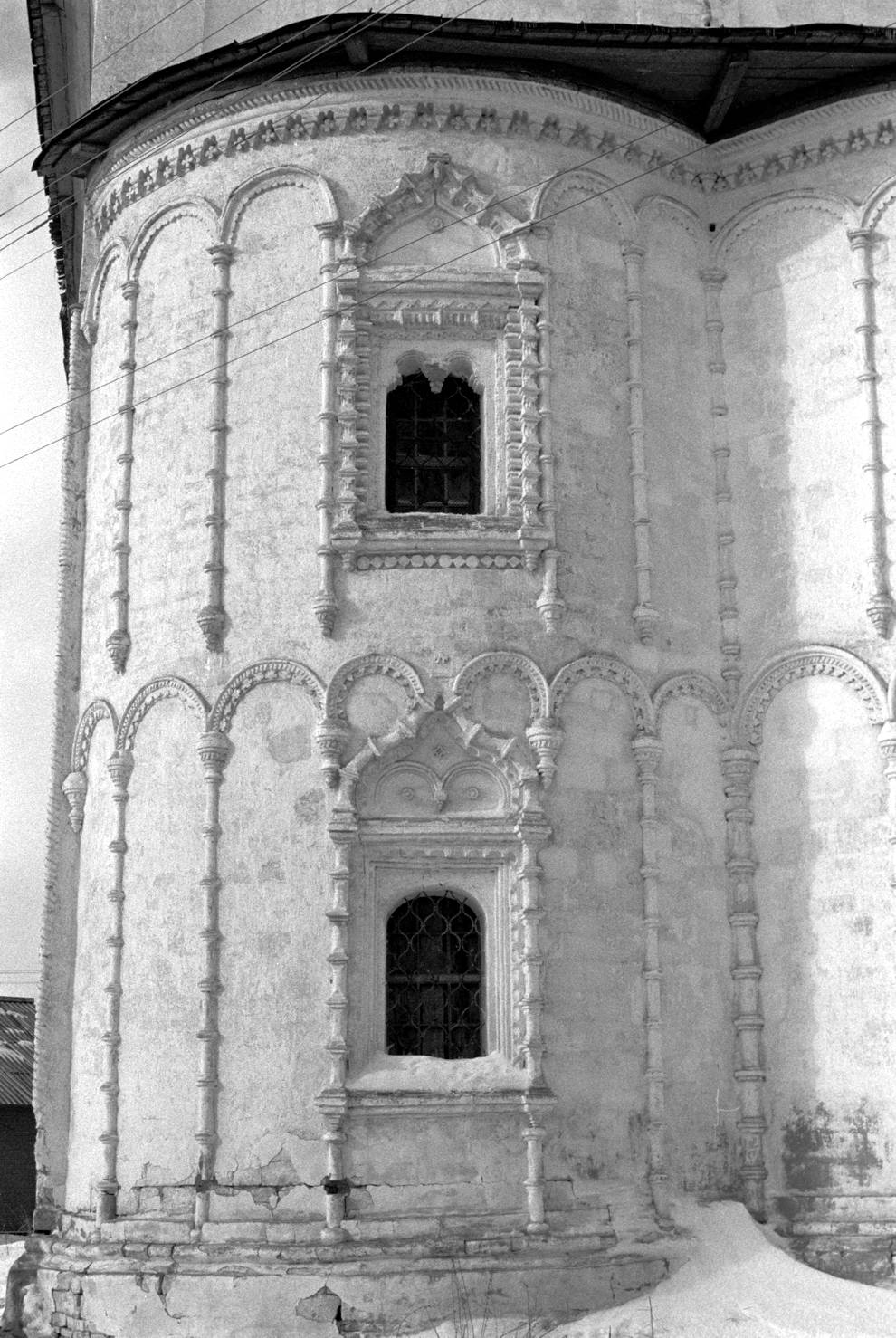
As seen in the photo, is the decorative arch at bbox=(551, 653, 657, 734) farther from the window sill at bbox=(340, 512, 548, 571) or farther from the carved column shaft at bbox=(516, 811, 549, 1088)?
the carved column shaft at bbox=(516, 811, 549, 1088)

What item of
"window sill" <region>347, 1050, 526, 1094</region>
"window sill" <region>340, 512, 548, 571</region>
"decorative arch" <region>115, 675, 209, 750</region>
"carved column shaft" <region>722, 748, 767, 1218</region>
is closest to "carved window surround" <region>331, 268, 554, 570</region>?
"window sill" <region>340, 512, 548, 571</region>

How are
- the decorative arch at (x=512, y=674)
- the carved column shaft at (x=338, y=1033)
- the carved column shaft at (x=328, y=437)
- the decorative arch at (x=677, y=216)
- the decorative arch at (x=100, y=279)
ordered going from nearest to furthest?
the carved column shaft at (x=338, y=1033) < the decorative arch at (x=512, y=674) < the carved column shaft at (x=328, y=437) < the decorative arch at (x=677, y=216) < the decorative arch at (x=100, y=279)

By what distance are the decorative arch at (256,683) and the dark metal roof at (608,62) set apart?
5117 mm

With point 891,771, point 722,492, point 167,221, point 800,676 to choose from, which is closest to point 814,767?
point 891,771

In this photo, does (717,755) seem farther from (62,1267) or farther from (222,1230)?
(62,1267)

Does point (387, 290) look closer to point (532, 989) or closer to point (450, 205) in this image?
point (450, 205)

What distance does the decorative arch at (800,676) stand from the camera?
14492mm

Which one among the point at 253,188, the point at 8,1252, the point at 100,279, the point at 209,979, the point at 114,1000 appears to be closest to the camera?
the point at 209,979

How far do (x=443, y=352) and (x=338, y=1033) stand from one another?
5.61m

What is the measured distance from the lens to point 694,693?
48.4 feet

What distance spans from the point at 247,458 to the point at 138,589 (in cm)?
146

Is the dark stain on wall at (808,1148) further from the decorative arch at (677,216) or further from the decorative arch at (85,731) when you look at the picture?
the decorative arch at (677,216)

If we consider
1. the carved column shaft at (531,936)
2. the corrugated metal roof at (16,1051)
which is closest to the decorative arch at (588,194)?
the carved column shaft at (531,936)

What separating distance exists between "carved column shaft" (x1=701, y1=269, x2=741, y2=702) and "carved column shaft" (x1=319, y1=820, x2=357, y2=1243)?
11.9ft
